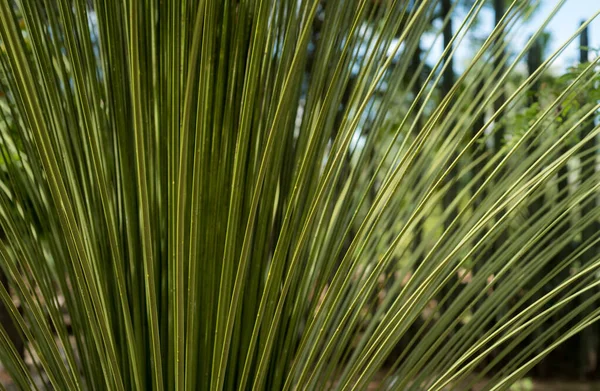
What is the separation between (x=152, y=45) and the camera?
0.54m

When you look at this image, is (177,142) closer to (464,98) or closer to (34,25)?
(34,25)

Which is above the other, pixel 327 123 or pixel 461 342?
pixel 327 123

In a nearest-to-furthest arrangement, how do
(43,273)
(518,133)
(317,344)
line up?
(317,344) < (43,273) < (518,133)

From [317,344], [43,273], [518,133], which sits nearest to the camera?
[317,344]

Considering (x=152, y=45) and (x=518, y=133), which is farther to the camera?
(x=518, y=133)

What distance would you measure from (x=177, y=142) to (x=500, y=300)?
1.57ft

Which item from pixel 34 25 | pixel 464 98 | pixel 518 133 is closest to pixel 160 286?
pixel 34 25

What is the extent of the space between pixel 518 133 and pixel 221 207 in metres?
0.93

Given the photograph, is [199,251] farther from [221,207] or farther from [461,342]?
[461,342]

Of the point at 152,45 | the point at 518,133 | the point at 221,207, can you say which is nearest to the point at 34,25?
the point at 152,45

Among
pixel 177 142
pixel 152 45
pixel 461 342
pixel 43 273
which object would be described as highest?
pixel 152 45

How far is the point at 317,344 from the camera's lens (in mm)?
468

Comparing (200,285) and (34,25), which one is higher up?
(34,25)

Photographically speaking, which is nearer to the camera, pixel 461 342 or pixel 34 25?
pixel 34 25
